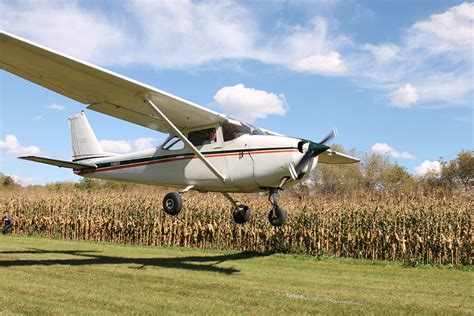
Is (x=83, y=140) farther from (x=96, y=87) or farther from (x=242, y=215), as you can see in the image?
(x=242, y=215)

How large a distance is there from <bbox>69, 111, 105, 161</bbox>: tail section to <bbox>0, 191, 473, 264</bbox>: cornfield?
→ 25.2 ft

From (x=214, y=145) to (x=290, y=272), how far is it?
15.5 feet

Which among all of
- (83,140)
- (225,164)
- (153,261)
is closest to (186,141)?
(225,164)

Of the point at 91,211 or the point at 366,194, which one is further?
the point at 91,211

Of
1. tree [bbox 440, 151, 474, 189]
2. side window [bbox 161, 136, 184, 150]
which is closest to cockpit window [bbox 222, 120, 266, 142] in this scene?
side window [bbox 161, 136, 184, 150]

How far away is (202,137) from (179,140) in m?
0.81

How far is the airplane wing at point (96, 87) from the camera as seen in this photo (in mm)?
10805

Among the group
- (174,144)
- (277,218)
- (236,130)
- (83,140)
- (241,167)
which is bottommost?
(277,218)

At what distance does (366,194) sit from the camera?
21.1 metres

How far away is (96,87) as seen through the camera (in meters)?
12.5

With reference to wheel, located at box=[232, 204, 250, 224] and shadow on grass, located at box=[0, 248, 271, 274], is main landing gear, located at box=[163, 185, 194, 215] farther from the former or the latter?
shadow on grass, located at box=[0, 248, 271, 274]

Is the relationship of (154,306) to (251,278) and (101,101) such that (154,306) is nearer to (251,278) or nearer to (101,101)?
(251,278)

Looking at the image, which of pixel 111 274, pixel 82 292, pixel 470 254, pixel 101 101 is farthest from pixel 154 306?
pixel 470 254

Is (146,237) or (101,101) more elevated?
(101,101)
